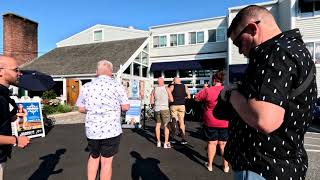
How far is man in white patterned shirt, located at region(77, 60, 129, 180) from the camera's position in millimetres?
4062

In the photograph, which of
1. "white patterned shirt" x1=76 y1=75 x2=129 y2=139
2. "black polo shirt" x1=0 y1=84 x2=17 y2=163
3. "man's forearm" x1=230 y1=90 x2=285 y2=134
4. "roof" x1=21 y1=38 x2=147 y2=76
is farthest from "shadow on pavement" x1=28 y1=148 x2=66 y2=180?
"roof" x1=21 y1=38 x2=147 y2=76

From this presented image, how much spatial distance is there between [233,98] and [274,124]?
0.28m

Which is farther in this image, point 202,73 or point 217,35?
point 202,73

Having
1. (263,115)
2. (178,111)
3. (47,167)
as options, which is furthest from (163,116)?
(263,115)

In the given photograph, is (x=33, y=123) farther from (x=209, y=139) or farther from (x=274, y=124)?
(x=274, y=124)

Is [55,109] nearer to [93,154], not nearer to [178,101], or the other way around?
[178,101]

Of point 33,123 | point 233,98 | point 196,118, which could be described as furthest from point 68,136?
point 233,98

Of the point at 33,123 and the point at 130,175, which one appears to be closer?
the point at 130,175

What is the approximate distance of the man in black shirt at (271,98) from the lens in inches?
60.1

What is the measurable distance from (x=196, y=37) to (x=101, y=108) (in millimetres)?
20991

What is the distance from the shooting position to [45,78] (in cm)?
1027

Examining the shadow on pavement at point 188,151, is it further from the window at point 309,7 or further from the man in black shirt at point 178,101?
the window at point 309,7

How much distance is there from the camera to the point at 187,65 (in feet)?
78.0

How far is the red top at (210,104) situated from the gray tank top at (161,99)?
2099 millimetres
